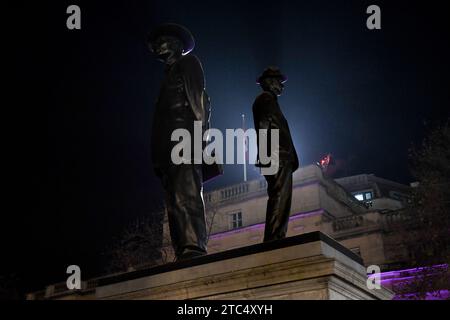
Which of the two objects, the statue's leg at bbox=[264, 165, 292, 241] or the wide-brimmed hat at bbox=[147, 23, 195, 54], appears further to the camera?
the wide-brimmed hat at bbox=[147, 23, 195, 54]

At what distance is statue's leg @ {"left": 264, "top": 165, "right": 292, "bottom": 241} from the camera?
6961 mm

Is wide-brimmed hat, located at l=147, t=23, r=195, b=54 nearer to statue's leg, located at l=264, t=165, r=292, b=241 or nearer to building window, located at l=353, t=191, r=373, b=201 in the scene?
statue's leg, located at l=264, t=165, r=292, b=241

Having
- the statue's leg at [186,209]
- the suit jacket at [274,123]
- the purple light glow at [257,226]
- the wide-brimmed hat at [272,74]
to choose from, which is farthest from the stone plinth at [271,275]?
the purple light glow at [257,226]

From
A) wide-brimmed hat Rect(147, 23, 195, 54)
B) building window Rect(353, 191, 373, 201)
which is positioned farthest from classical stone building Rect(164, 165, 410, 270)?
wide-brimmed hat Rect(147, 23, 195, 54)

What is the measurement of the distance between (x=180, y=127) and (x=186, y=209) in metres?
1.23

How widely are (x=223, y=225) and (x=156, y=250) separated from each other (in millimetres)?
7292

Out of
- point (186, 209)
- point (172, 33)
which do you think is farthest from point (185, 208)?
point (172, 33)

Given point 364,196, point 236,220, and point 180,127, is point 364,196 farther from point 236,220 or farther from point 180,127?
point 180,127

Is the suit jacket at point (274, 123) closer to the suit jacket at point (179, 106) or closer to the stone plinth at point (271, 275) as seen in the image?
the suit jacket at point (179, 106)

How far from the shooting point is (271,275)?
222 inches

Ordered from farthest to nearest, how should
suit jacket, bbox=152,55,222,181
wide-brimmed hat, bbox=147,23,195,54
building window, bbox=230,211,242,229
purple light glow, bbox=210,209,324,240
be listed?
building window, bbox=230,211,242,229 < purple light glow, bbox=210,209,324,240 < wide-brimmed hat, bbox=147,23,195,54 < suit jacket, bbox=152,55,222,181

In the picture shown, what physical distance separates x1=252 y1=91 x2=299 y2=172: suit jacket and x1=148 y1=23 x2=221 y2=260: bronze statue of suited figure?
86 centimetres

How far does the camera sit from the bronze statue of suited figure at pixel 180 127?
736 centimetres

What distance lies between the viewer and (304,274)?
5.46 metres
